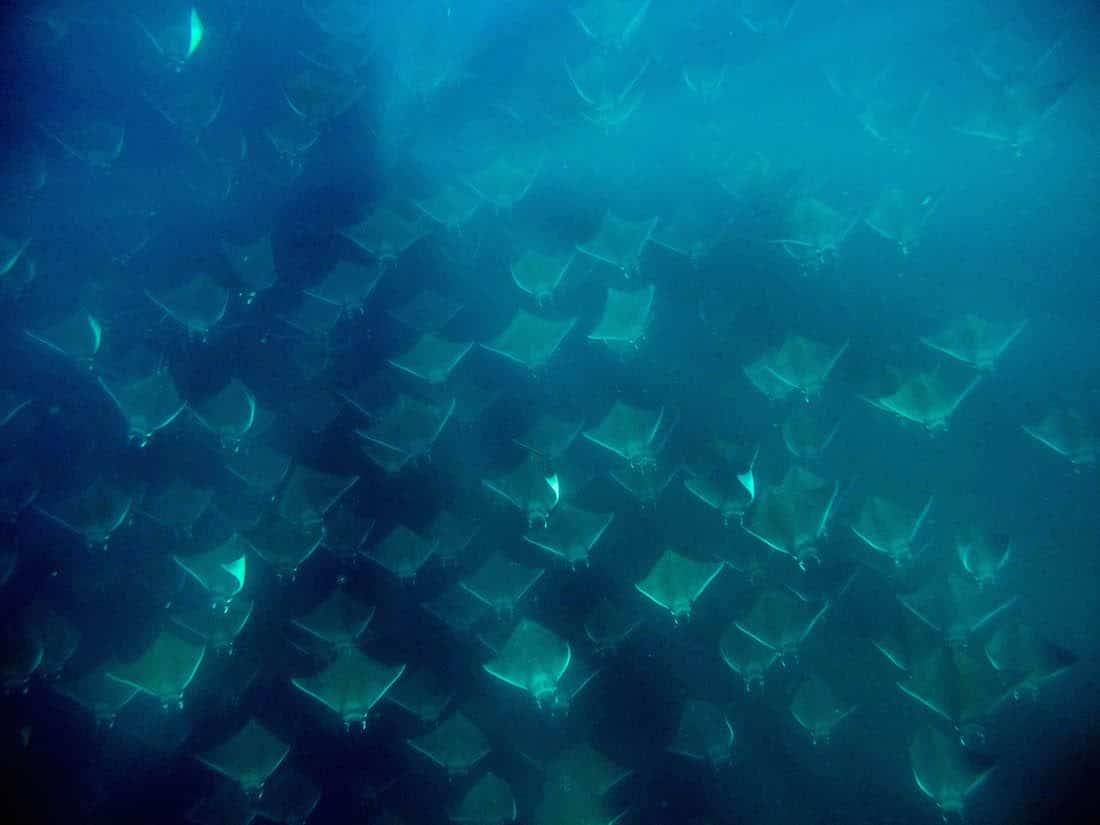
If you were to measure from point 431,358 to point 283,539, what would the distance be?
20.5 inches

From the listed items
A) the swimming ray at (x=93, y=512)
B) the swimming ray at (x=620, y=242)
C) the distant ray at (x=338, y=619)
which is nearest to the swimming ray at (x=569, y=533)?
the distant ray at (x=338, y=619)

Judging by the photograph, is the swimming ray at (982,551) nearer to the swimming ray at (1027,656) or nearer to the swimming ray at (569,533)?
the swimming ray at (1027,656)

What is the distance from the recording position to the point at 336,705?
1.27 metres

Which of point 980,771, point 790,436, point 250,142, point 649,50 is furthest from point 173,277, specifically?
point 980,771

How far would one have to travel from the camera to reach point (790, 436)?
1.26 meters

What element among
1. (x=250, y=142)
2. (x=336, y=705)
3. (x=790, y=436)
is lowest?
(x=336, y=705)

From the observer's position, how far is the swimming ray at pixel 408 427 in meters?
1.25

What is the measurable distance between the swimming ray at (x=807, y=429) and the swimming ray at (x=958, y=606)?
421mm

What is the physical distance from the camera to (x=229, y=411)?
1.23 meters

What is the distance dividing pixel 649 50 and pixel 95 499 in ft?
5.05

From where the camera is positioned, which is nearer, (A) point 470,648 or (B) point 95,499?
(B) point 95,499

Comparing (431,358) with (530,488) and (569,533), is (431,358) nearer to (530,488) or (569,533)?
(530,488)

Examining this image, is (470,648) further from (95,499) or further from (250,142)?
(250,142)

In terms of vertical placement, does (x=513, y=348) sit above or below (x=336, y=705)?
above
